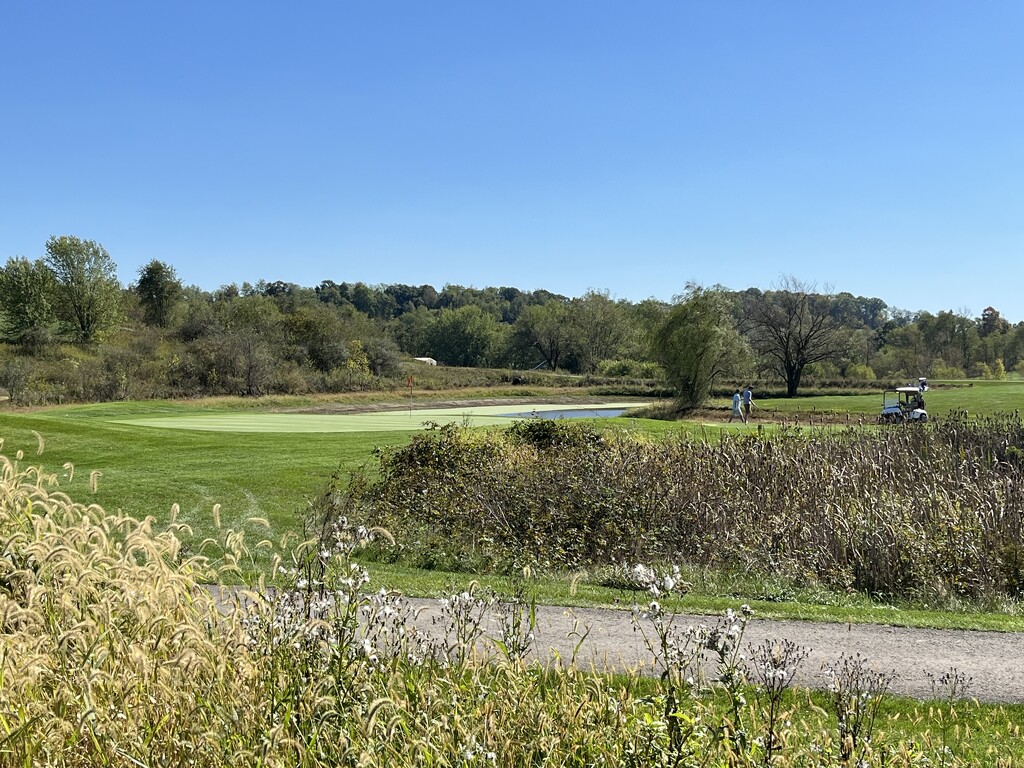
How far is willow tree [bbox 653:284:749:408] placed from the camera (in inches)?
1658

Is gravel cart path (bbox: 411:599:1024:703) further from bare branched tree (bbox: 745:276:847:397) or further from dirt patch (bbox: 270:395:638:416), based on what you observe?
bare branched tree (bbox: 745:276:847:397)

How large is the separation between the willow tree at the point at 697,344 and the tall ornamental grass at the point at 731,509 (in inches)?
992

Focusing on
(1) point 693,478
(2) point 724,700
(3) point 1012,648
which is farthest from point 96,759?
(1) point 693,478

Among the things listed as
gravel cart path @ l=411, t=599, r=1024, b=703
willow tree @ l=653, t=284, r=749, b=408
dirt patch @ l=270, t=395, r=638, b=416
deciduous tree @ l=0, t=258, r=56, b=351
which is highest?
deciduous tree @ l=0, t=258, r=56, b=351

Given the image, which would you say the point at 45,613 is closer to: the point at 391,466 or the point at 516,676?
the point at 516,676

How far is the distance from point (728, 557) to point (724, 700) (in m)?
5.34

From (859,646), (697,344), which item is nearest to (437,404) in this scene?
(697,344)

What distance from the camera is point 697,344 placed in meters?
41.9

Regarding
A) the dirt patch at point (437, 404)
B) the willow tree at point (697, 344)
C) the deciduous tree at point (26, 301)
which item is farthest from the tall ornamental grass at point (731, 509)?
the deciduous tree at point (26, 301)

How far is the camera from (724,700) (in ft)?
19.5

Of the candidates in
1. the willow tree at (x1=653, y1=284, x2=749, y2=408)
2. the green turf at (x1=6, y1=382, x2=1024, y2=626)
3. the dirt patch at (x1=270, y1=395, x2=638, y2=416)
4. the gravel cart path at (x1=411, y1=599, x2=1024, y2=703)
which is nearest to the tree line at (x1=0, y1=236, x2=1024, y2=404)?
the willow tree at (x1=653, y1=284, x2=749, y2=408)

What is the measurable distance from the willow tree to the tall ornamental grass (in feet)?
82.7

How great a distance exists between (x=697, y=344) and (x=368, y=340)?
116 ft

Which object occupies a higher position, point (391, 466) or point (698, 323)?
point (698, 323)
